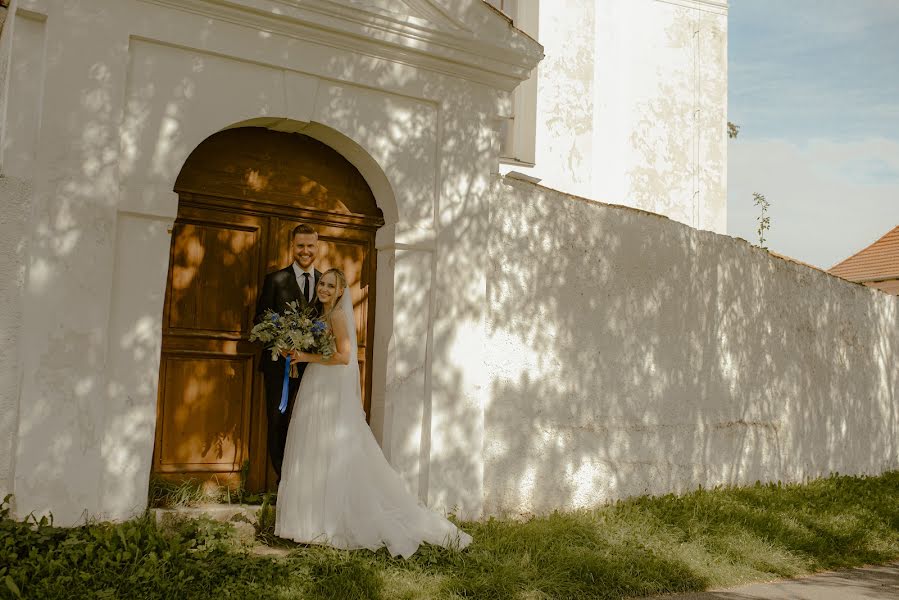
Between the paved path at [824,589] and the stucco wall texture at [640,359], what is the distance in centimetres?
178

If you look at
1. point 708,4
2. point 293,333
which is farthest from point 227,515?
point 708,4

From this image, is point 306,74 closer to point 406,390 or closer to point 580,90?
point 406,390

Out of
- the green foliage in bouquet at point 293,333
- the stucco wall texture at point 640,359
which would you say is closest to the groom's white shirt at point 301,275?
the green foliage in bouquet at point 293,333

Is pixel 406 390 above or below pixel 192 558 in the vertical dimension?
above

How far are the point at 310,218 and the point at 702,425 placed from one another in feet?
15.6

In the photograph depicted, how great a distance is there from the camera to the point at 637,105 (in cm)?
1288

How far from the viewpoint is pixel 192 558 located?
511cm

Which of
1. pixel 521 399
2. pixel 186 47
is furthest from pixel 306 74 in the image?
pixel 521 399

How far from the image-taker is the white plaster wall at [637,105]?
38.4 ft

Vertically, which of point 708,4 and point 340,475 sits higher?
point 708,4

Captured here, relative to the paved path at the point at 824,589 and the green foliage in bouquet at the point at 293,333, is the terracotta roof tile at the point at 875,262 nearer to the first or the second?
the paved path at the point at 824,589

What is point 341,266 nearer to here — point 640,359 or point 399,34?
point 399,34

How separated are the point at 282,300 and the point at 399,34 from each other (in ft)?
7.43

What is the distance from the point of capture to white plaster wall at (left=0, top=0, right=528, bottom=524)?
5.18m
